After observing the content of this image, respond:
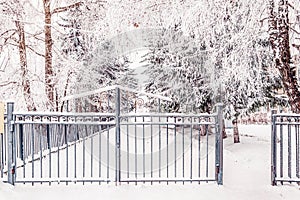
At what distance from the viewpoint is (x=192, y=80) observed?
13727 mm

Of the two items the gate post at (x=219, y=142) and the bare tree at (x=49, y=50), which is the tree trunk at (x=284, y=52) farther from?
the bare tree at (x=49, y=50)

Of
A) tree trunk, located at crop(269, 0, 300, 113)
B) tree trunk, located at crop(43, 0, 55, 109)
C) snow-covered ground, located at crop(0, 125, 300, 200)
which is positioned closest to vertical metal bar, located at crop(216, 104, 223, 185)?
snow-covered ground, located at crop(0, 125, 300, 200)

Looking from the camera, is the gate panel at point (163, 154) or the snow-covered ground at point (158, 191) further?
the gate panel at point (163, 154)

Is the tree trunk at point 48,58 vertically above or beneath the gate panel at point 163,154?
above

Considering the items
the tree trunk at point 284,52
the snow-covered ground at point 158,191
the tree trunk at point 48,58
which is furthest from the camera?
the tree trunk at point 48,58

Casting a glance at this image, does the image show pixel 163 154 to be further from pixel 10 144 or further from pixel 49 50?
pixel 49 50

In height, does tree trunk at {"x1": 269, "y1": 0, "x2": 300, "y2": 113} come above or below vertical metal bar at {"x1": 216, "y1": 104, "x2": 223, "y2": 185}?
above

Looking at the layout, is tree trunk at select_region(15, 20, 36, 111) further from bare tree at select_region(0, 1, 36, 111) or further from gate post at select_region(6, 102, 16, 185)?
gate post at select_region(6, 102, 16, 185)

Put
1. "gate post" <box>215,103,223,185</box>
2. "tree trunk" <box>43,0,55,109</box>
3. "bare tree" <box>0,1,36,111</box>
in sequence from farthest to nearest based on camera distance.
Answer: "tree trunk" <box>43,0,55,109</box> → "bare tree" <box>0,1,36,111</box> → "gate post" <box>215,103,223,185</box>

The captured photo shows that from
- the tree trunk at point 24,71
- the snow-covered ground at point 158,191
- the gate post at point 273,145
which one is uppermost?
the tree trunk at point 24,71

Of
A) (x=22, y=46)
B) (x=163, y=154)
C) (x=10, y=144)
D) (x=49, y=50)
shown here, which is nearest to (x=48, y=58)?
(x=49, y=50)

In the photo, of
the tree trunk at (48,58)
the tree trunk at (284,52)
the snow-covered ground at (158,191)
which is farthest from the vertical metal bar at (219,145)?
the tree trunk at (48,58)

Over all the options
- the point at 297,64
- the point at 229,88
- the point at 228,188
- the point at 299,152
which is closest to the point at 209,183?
the point at 228,188

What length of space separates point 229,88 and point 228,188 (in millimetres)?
6452
